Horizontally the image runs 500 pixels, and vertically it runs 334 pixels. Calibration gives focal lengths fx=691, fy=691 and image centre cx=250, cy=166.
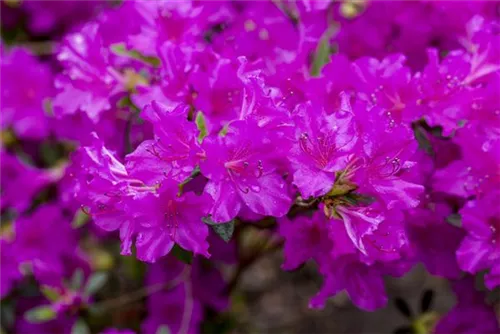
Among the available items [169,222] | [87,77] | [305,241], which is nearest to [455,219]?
[305,241]

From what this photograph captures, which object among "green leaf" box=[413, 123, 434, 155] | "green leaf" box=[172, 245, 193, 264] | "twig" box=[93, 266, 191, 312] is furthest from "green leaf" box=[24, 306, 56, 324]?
"green leaf" box=[413, 123, 434, 155]

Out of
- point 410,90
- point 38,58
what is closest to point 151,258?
point 410,90

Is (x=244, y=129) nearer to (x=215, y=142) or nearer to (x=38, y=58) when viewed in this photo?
(x=215, y=142)

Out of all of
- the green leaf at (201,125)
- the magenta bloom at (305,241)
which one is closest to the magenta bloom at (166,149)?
the green leaf at (201,125)

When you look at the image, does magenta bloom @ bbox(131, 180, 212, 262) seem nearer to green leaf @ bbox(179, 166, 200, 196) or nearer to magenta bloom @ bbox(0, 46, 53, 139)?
green leaf @ bbox(179, 166, 200, 196)

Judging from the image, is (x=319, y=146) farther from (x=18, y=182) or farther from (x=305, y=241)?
(x=18, y=182)

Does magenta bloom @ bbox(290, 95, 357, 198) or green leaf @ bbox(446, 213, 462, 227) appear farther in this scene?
green leaf @ bbox(446, 213, 462, 227)
